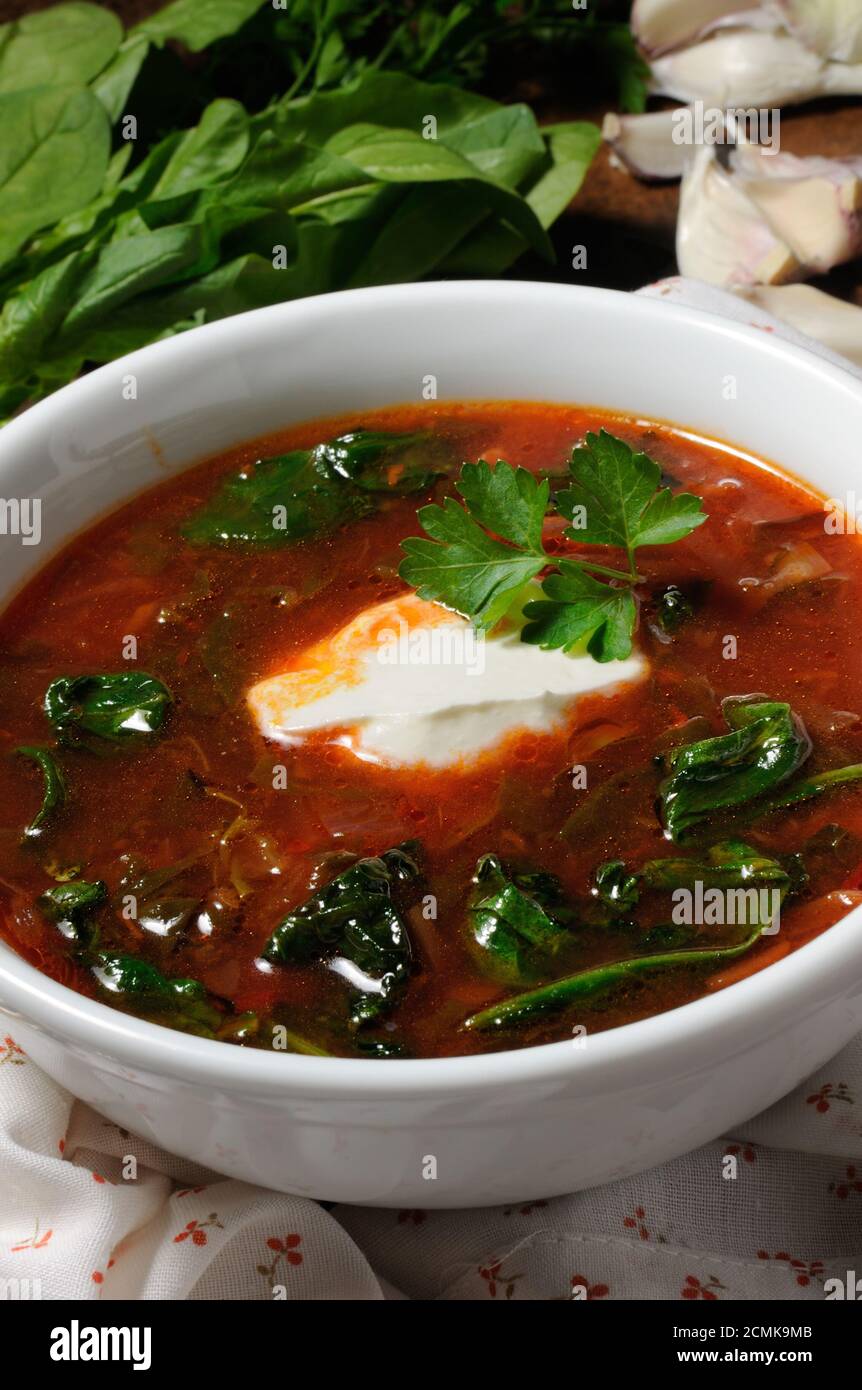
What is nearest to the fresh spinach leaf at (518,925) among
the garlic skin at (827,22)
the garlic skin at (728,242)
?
the garlic skin at (728,242)

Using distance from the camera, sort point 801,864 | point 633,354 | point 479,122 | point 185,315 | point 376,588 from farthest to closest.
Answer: point 479,122 → point 185,315 → point 633,354 → point 376,588 → point 801,864

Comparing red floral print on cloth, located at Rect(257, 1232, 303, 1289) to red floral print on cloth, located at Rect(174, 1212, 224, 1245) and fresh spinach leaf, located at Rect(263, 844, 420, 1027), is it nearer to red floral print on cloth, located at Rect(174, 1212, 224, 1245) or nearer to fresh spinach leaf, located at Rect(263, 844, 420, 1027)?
red floral print on cloth, located at Rect(174, 1212, 224, 1245)

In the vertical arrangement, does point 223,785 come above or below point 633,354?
below

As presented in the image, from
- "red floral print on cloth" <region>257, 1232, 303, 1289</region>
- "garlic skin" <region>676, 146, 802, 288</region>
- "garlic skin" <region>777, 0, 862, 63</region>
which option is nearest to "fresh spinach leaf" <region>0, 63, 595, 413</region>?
"garlic skin" <region>676, 146, 802, 288</region>

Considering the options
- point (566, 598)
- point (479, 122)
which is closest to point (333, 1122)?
point (566, 598)

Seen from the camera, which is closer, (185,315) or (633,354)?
(633,354)

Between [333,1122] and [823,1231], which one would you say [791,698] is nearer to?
[823,1231]

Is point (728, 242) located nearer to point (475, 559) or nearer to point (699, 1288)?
point (475, 559)
